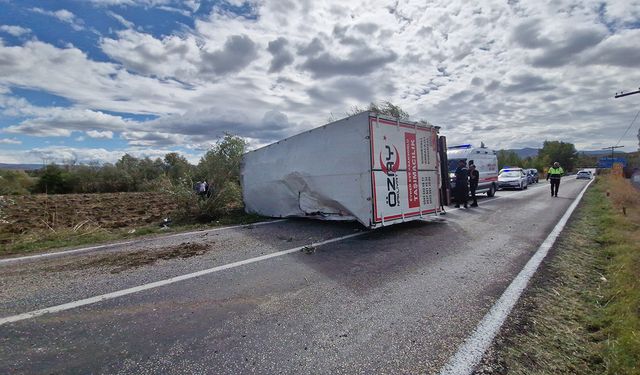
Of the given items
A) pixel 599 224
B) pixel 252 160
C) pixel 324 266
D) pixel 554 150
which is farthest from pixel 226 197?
pixel 554 150

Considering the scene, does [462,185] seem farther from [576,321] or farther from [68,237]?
[68,237]

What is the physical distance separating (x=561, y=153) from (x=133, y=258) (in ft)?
382

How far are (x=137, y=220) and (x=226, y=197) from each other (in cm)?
333

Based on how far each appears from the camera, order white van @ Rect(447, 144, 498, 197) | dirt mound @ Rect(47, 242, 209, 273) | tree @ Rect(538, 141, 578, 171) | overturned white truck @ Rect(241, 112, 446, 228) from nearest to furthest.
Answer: dirt mound @ Rect(47, 242, 209, 273), overturned white truck @ Rect(241, 112, 446, 228), white van @ Rect(447, 144, 498, 197), tree @ Rect(538, 141, 578, 171)

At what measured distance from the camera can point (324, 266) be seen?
4.95 metres

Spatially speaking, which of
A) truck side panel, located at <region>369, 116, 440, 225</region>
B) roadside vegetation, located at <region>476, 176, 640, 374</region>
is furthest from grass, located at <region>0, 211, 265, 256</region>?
roadside vegetation, located at <region>476, 176, 640, 374</region>

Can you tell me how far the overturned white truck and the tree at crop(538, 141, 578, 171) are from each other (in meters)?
104

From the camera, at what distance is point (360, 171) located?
6852 mm

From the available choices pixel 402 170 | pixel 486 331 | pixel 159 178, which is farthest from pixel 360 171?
pixel 159 178

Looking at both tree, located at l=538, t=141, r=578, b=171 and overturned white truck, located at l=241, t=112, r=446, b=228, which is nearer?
overturned white truck, located at l=241, t=112, r=446, b=228

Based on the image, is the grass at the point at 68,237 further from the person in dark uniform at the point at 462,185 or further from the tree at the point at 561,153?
the tree at the point at 561,153

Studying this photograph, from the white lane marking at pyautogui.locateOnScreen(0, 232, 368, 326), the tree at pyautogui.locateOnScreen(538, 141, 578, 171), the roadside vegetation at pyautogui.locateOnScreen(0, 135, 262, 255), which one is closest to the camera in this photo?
the white lane marking at pyautogui.locateOnScreen(0, 232, 368, 326)

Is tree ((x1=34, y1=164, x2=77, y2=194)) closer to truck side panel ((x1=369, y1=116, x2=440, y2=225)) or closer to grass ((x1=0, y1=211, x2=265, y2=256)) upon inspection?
grass ((x1=0, y1=211, x2=265, y2=256))

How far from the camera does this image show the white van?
1570cm
